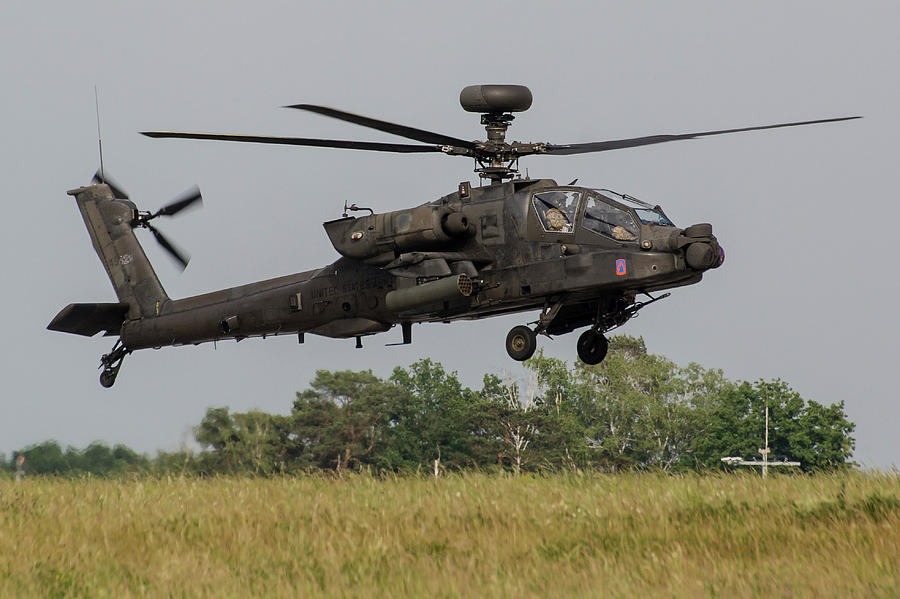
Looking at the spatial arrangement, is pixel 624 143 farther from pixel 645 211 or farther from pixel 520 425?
pixel 520 425

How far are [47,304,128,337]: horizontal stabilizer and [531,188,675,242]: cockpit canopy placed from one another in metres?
10.2

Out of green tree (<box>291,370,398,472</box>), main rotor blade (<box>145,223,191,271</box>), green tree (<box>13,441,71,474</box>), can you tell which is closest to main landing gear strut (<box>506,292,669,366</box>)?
main rotor blade (<box>145,223,191,271</box>)

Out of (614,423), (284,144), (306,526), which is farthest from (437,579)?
(614,423)

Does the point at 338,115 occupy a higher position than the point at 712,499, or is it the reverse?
the point at 338,115

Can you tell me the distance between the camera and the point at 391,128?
18.9m

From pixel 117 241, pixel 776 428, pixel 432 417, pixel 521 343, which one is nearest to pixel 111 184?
pixel 117 241

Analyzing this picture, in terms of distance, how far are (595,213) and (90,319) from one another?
11.3 metres

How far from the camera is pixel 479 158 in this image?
20.9m

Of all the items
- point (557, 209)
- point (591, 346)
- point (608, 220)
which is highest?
point (557, 209)

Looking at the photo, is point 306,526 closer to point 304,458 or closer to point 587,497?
point 587,497

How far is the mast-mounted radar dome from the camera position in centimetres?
1975

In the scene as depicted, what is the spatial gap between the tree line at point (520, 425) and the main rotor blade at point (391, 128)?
6539 mm

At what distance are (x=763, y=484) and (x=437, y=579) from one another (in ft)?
17.9

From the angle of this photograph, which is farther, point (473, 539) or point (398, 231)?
point (398, 231)
